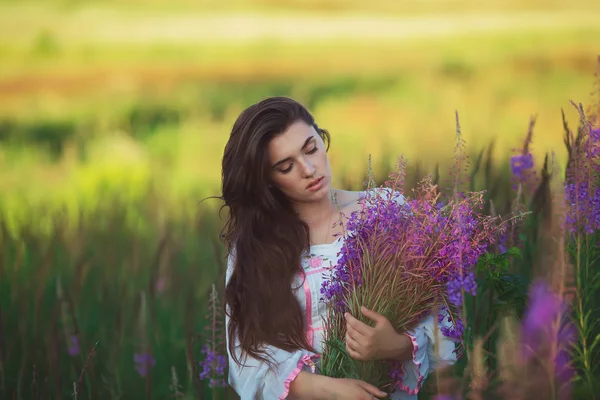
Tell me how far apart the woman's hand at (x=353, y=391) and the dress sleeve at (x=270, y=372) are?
174 millimetres

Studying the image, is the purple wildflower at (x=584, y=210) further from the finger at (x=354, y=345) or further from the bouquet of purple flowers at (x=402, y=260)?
the finger at (x=354, y=345)

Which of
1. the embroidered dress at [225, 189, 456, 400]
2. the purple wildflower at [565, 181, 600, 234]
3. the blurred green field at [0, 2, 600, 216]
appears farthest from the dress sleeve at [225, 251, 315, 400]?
the blurred green field at [0, 2, 600, 216]

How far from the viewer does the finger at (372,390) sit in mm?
1955

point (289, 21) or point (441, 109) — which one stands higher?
point (289, 21)

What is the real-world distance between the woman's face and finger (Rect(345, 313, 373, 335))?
41 cm

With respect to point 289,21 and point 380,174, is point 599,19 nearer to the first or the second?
point 289,21

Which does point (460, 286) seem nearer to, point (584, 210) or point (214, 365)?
point (584, 210)

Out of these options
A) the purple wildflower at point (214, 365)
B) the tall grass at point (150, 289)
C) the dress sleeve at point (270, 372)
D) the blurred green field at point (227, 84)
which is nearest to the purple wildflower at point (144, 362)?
the tall grass at point (150, 289)

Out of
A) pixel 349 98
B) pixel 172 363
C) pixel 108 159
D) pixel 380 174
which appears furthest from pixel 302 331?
pixel 349 98

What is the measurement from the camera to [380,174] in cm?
357

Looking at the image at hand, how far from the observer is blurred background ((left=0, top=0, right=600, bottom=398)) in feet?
11.1

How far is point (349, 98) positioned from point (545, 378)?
6.73 meters

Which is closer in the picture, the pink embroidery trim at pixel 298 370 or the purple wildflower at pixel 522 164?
the pink embroidery trim at pixel 298 370

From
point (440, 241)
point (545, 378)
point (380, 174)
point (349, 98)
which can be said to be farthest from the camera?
point (349, 98)
